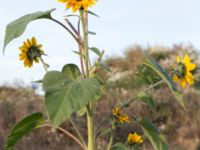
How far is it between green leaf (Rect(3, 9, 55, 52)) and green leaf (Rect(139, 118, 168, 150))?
2.09ft

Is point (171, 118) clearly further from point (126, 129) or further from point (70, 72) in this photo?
point (70, 72)

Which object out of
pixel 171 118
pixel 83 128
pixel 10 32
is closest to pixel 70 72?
pixel 10 32

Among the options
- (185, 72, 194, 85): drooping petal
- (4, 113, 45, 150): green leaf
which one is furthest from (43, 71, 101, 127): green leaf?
(185, 72, 194, 85): drooping petal

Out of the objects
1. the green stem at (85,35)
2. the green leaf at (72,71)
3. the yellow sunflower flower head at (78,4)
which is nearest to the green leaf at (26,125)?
the green leaf at (72,71)

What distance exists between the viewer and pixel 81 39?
208 centimetres

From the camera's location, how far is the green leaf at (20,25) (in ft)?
6.24

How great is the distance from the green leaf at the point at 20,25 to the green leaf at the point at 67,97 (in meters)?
0.21

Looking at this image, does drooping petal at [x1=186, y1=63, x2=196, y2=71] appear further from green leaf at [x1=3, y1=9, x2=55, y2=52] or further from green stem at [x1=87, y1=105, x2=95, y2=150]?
green leaf at [x1=3, y1=9, x2=55, y2=52]

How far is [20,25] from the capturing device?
194 centimetres

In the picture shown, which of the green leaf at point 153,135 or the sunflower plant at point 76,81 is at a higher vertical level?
the sunflower plant at point 76,81

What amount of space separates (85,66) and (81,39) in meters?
0.11

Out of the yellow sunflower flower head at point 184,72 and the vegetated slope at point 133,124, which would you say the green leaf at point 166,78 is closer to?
the yellow sunflower flower head at point 184,72

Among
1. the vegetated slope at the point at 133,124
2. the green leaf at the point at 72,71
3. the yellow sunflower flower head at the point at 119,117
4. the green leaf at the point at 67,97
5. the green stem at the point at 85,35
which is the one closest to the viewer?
the green leaf at the point at 67,97

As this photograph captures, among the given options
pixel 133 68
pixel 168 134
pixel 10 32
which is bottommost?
pixel 168 134
